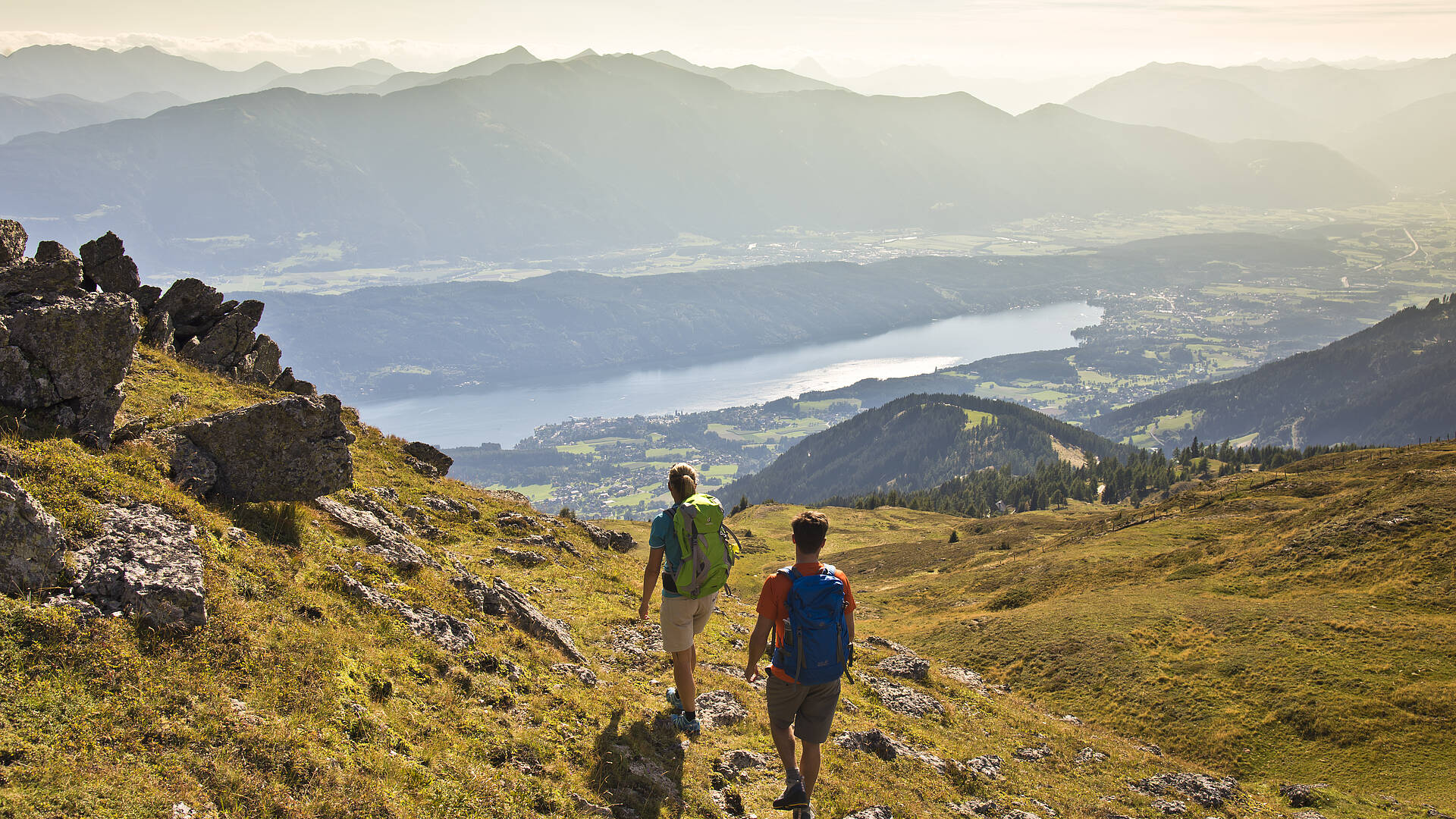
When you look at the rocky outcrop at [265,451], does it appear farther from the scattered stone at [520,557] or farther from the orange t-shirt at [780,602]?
the orange t-shirt at [780,602]

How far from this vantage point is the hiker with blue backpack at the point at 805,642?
34.5 ft

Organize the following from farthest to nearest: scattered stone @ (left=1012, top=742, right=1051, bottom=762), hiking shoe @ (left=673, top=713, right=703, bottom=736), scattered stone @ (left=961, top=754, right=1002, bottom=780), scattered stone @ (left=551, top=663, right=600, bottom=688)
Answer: scattered stone @ (left=1012, top=742, right=1051, bottom=762) < scattered stone @ (left=961, top=754, right=1002, bottom=780) < scattered stone @ (left=551, top=663, right=600, bottom=688) < hiking shoe @ (left=673, top=713, right=703, bottom=736)

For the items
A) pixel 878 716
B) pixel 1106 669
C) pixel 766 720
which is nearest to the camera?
pixel 766 720

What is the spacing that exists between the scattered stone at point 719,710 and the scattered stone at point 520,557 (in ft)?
30.1

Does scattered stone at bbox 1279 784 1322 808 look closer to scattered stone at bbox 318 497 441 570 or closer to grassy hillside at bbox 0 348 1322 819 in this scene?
grassy hillside at bbox 0 348 1322 819

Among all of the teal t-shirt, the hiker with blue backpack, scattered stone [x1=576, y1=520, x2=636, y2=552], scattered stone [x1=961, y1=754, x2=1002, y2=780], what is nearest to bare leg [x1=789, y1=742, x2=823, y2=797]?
the hiker with blue backpack

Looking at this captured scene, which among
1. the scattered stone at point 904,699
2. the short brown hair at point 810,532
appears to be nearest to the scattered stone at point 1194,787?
the scattered stone at point 904,699

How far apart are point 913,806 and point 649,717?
5.28 m

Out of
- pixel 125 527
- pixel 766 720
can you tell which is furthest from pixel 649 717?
pixel 125 527

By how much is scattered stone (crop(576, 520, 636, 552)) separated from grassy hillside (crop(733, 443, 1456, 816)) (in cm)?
1382

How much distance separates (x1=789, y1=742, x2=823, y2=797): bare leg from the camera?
1122 cm

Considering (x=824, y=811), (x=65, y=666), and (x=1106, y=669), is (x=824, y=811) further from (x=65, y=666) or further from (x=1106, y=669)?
(x=1106, y=669)

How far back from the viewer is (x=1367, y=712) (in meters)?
22.2

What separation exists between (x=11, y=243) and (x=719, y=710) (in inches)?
705
